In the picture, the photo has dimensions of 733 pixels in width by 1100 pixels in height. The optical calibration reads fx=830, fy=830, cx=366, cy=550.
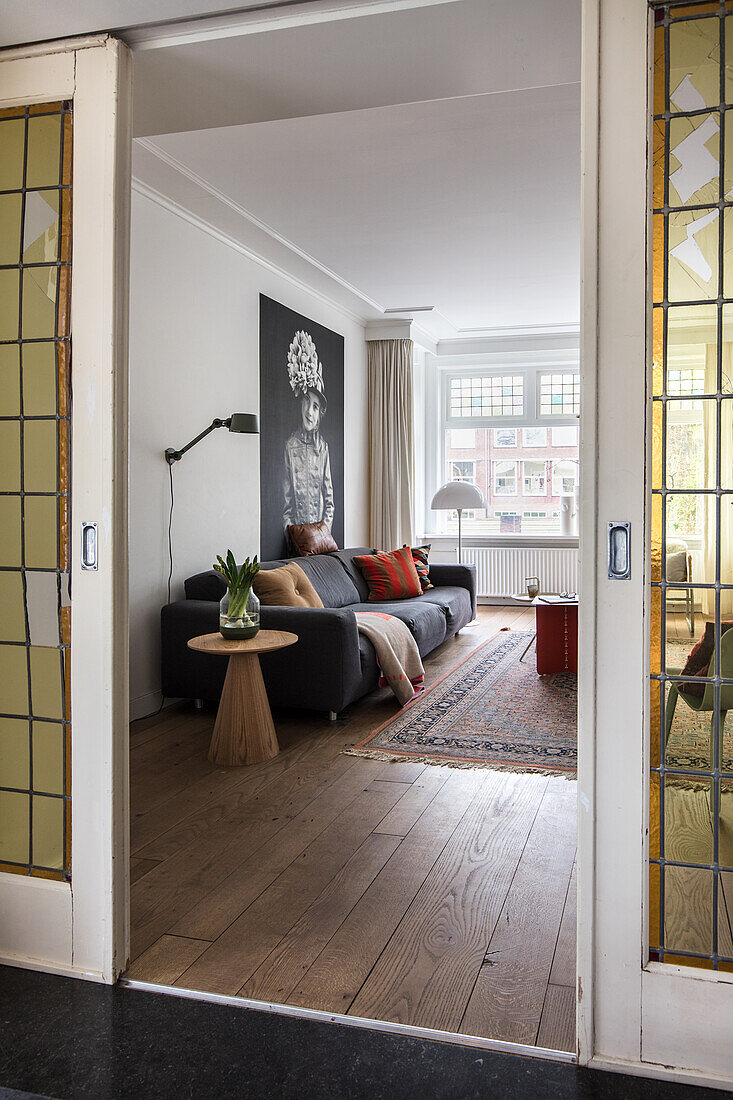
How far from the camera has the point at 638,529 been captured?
1.68 m

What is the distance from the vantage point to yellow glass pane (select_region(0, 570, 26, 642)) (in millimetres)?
2096

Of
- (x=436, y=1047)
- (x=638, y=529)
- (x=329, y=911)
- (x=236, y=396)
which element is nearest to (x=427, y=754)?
(x=329, y=911)

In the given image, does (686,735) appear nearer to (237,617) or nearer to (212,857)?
(212,857)

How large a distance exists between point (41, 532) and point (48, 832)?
748mm

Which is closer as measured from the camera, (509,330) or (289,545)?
(289,545)

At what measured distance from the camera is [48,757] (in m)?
2.07

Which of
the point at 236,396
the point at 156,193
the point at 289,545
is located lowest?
the point at 289,545

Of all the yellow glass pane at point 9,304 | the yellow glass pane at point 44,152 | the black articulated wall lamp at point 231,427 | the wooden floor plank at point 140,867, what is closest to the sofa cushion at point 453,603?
the black articulated wall lamp at point 231,427

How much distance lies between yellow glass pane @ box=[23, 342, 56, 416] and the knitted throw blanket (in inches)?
111

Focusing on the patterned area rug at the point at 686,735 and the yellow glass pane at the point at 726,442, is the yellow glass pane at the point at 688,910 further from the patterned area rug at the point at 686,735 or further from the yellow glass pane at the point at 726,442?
the yellow glass pane at the point at 726,442

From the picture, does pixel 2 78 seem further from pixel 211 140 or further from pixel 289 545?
pixel 289 545

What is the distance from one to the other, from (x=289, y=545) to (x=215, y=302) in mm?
1864

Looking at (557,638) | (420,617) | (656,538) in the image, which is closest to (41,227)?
(656,538)

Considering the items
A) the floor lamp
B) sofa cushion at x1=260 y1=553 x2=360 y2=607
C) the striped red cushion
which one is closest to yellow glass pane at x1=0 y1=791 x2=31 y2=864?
sofa cushion at x1=260 y1=553 x2=360 y2=607
